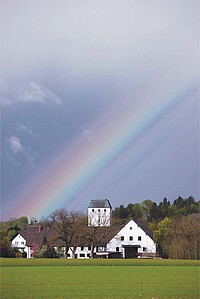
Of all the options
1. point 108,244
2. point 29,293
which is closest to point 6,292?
point 29,293

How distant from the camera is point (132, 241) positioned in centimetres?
10819

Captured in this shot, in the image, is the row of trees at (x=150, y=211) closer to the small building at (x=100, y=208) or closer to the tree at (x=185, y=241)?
the small building at (x=100, y=208)

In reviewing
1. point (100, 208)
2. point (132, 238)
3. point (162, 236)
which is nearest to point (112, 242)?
point (132, 238)

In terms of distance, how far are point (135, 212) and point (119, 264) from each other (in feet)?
259

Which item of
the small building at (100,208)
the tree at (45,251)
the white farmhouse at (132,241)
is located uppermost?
the small building at (100,208)

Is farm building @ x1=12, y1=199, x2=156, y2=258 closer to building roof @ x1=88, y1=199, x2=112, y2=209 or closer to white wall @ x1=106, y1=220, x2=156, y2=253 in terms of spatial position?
white wall @ x1=106, y1=220, x2=156, y2=253

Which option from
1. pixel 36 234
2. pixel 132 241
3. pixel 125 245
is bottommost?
A: pixel 125 245

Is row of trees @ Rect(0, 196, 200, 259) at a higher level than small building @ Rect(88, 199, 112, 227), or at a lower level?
lower

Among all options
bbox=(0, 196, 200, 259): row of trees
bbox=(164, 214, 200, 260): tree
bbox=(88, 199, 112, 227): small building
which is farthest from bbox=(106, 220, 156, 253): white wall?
bbox=(164, 214, 200, 260): tree

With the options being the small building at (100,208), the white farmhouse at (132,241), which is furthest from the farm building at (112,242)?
the small building at (100,208)

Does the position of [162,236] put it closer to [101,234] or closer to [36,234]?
[101,234]

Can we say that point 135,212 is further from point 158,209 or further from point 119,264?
point 119,264

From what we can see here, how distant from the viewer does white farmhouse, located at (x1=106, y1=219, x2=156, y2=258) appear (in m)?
107

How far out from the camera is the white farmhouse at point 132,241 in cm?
10669
